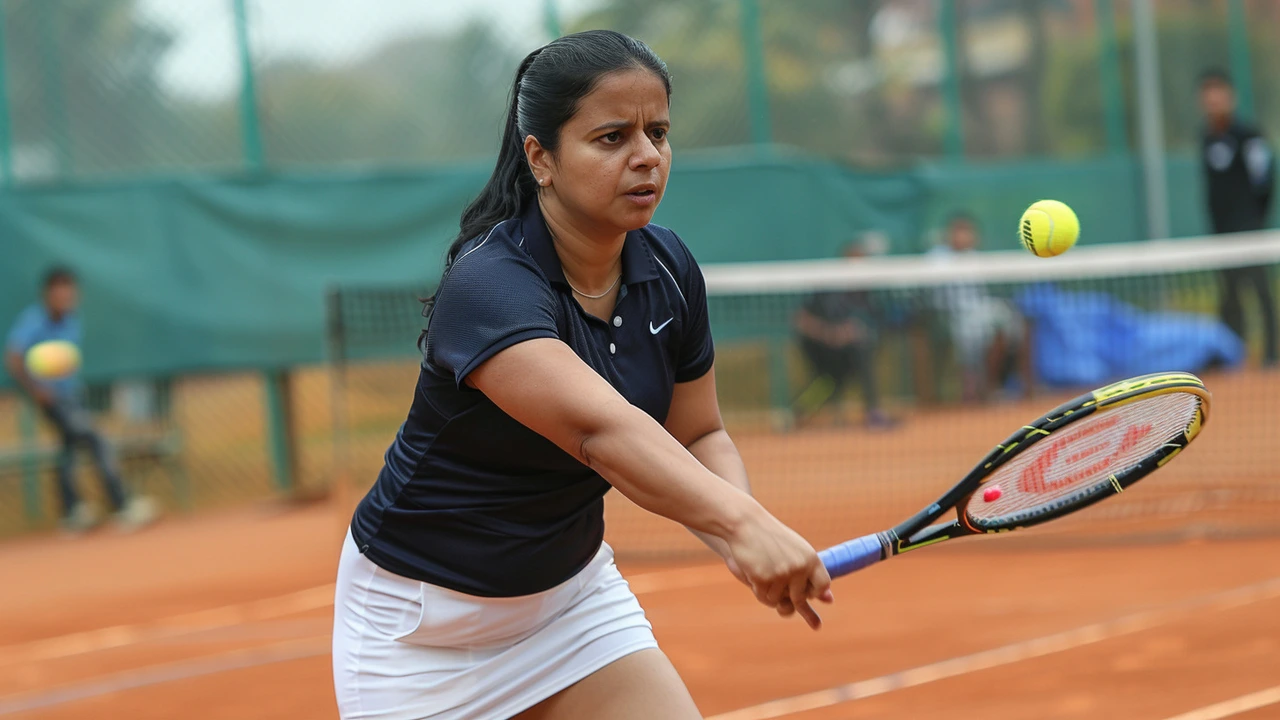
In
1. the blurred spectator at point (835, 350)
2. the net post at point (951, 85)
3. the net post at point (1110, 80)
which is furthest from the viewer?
the net post at point (1110, 80)

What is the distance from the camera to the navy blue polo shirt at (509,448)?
2326 mm

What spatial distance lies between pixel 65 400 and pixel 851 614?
235 inches

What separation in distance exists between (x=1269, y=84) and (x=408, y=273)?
1058 centimetres

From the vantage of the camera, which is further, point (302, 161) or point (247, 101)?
point (302, 161)

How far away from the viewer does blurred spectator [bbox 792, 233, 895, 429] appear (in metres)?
11.7

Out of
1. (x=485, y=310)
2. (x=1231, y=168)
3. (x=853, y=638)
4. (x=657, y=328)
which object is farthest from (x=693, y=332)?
(x=1231, y=168)

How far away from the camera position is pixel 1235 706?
4.14 m

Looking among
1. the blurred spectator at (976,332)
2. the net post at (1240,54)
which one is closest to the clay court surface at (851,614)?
the blurred spectator at (976,332)

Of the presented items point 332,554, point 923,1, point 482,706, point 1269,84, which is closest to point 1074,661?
point 482,706

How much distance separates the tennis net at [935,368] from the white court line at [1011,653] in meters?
1.56

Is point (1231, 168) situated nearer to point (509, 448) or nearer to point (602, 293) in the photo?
point (602, 293)

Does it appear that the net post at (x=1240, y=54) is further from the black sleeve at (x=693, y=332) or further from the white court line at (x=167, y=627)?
the black sleeve at (x=693, y=332)

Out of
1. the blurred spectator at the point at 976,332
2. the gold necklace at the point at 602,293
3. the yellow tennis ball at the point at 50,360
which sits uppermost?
the gold necklace at the point at 602,293

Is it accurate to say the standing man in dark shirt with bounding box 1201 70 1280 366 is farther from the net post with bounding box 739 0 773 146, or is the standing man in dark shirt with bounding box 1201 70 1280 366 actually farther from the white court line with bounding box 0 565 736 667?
the white court line with bounding box 0 565 736 667
